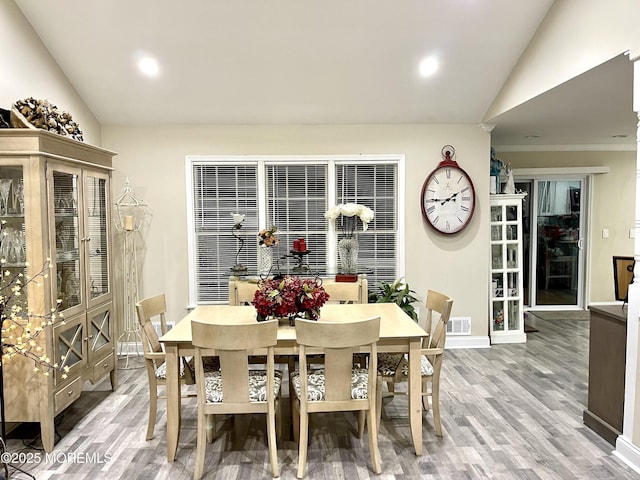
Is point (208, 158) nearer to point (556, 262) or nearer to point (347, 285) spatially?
point (347, 285)

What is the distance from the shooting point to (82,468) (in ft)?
8.30

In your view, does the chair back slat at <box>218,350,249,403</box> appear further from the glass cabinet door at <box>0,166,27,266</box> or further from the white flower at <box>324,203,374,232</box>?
the white flower at <box>324,203,374,232</box>

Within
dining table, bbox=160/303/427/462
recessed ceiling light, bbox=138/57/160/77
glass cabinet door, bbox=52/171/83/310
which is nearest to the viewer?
dining table, bbox=160/303/427/462

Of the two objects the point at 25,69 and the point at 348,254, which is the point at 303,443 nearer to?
the point at 348,254

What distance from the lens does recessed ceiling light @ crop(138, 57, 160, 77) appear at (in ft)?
12.3

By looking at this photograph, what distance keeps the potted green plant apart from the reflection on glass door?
290 centimetres

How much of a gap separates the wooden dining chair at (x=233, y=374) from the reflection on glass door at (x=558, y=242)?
5220 mm

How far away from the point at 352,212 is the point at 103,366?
8.33 feet

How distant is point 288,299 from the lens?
266 centimetres

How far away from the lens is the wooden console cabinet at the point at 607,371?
2.71 meters

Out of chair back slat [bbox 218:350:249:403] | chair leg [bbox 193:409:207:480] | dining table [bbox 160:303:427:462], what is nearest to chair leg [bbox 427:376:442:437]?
dining table [bbox 160:303:427:462]

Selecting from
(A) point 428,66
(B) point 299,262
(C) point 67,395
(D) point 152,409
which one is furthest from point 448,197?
(C) point 67,395

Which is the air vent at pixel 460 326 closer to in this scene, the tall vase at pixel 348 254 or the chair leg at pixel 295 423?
the tall vase at pixel 348 254

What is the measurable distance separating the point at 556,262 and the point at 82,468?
6258mm
